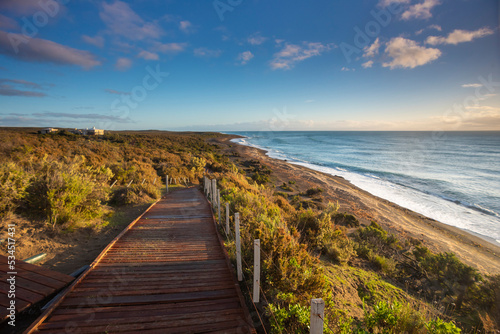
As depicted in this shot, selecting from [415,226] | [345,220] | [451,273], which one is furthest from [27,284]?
[415,226]

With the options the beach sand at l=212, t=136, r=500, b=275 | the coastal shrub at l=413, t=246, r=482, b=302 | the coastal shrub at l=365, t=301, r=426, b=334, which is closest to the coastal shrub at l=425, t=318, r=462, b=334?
the coastal shrub at l=365, t=301, r=426, b=334

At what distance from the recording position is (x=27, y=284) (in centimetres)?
326

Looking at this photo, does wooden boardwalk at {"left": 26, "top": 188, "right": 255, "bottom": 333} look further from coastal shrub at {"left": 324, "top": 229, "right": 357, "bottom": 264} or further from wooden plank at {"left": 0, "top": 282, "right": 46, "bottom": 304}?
coastal shrub at {"left": 324, "top": 229, "right": 357, "bottom": 264}

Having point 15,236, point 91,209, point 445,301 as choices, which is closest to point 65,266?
point 15,236

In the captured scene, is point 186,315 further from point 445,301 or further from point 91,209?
point 445,301

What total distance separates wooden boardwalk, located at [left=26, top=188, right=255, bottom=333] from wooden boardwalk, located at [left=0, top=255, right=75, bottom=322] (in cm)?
30

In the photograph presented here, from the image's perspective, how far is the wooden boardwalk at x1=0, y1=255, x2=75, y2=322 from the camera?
2.90 m

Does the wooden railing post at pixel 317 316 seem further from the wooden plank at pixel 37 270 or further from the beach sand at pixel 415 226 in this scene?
the beach sand at pixel 415 226

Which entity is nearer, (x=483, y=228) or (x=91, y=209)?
(x=91, y=209)

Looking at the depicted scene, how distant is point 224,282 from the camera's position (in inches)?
147

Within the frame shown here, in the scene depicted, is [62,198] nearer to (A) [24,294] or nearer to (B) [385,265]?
(A) [24,294]

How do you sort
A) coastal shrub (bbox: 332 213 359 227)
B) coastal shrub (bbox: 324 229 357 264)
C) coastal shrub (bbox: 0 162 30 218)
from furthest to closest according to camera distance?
coastal shrub (bbox: 332 213 359 227)
coastal shrub (bbox: 324 229 357 264)
coastal shrub (bbox: 0 162 30 218)

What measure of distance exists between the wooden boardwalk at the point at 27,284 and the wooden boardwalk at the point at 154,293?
0.30 m

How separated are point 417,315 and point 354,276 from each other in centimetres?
262
